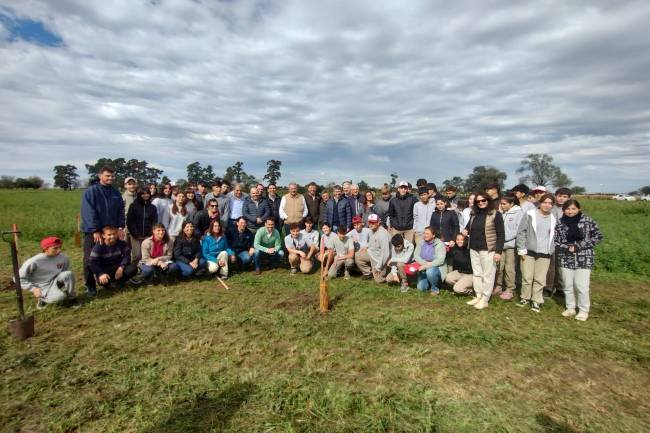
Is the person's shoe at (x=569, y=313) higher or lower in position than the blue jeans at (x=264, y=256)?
lower

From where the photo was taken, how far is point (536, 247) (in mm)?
5555

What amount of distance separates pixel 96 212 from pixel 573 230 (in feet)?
27.0

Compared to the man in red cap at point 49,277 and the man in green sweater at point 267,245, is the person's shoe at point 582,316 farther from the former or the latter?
the man in red cap at point 49,277

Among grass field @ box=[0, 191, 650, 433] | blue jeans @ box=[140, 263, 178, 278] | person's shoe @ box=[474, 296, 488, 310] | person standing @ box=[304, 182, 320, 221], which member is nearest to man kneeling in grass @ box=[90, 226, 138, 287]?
blue jeans @ box=[140, 263, 178, 278]

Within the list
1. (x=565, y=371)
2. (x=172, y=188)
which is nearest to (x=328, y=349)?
(x=565, y=371)

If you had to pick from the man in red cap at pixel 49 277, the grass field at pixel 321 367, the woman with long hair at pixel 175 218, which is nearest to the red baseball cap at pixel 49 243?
the man in red cap at pixel 49 277

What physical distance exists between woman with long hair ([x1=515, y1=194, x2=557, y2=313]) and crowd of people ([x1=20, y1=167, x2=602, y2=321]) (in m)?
0.02

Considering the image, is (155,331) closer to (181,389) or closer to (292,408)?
(181,389)

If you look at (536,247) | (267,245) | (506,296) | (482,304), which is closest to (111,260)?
(267,245)

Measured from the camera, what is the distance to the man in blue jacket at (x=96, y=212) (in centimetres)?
584

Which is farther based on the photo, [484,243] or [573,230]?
[484,243]

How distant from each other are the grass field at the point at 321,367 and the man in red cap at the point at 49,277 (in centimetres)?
34

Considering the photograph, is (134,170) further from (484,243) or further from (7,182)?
(484,243)

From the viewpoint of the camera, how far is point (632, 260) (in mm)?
8773
